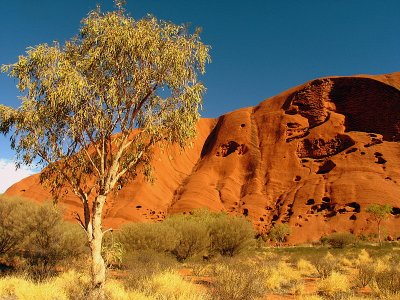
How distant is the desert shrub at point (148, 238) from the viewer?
23406 millimetres

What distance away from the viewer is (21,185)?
7569 centimetres

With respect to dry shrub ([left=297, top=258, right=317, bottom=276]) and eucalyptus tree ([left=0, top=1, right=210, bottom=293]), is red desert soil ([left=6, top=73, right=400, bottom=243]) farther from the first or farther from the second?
eucalyptus tree ([left=0, top=1, right=210, bottom=293])

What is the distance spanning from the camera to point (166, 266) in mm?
18438

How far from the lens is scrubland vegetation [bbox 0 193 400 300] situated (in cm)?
1029

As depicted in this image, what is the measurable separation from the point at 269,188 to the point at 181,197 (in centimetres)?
1614

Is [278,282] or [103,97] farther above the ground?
[103,97]

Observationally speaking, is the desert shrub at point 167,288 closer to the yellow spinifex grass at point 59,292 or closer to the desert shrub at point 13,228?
the yellow spinifex grass at point 59,292

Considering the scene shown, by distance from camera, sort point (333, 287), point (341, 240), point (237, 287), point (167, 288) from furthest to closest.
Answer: point (341, 240) < point (333, 287) < point (167, 288) < point (237, 287)

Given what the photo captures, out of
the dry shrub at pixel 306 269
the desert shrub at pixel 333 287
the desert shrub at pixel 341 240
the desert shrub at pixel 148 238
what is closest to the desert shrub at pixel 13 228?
the desert shrub at pixel 148 238

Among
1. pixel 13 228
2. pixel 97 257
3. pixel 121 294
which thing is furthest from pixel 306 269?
pixel 13 228

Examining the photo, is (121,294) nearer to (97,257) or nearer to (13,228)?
(97,257)

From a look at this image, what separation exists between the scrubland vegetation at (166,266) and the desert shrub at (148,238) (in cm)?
6

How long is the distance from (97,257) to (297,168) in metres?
64.2

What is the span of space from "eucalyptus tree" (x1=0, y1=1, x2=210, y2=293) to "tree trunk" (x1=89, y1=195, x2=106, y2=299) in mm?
62
